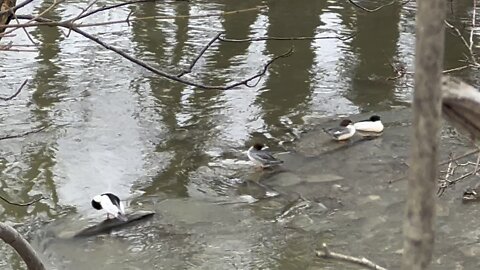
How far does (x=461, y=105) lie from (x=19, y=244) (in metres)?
1.92

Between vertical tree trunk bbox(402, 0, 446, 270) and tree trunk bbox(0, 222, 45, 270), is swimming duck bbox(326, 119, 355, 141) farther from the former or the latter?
vertical tree trunk bbox(402, 0, 446, 270)

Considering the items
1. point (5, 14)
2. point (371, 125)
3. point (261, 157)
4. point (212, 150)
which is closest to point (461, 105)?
point (5, 14)

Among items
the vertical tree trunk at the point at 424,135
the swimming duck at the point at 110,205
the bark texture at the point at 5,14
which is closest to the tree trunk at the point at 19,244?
the bark texture at the point at 5,14

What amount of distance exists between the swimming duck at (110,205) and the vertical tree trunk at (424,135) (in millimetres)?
5648

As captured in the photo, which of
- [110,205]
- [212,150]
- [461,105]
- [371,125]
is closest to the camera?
[461,105]

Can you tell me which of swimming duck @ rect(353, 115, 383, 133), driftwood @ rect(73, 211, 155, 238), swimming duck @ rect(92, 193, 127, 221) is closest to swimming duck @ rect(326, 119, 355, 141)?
swimming duck @ rect(353, 115, 383, 133)

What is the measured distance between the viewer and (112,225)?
6.18 metres

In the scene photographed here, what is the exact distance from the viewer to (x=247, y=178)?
7109mm

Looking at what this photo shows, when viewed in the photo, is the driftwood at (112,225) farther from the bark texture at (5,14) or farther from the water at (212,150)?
the bark texture at (5,14)

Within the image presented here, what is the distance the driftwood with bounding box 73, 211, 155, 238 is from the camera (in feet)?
20.0

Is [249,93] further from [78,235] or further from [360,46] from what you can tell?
[78,235]

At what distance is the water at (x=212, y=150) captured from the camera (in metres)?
5.83

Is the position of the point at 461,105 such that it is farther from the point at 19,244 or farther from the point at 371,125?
the point at 371,125

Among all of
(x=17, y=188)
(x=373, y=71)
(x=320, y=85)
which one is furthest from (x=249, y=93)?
(x=17, y=188)
